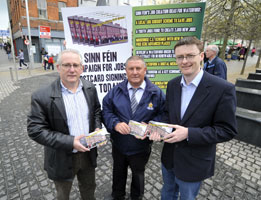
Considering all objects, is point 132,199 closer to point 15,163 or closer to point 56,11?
point 15,163

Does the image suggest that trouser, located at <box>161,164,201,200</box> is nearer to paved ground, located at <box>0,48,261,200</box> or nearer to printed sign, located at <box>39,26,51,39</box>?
paved ground, located at <box>0,48,261,200</box>

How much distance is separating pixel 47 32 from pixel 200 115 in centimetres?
1811

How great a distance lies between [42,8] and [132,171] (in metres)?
23.2

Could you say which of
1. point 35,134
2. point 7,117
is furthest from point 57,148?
point 7,117

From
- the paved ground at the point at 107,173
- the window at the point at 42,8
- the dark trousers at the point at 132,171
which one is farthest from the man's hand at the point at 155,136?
the window at the point at 42,8

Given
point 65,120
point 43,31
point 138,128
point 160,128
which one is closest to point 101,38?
point 65,120

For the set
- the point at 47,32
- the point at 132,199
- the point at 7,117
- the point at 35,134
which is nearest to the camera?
the point at 35,134

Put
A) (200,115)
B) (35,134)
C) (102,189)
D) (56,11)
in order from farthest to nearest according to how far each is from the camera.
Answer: (56,11) → (102,189) → (35,134) → (200,115)

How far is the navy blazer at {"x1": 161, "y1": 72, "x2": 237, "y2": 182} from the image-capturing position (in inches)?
56.1

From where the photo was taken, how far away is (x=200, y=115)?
1.49 metres

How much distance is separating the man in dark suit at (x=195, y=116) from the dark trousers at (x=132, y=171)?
0.58 meters

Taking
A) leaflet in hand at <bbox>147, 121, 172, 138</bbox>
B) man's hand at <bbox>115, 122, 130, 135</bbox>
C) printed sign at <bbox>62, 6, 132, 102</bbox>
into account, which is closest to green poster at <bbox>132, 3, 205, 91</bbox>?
printed sign at <bbox>62, 6, 132, 102</bbox>

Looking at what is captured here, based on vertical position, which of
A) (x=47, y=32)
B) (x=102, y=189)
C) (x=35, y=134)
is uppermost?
(x=47, y=32)

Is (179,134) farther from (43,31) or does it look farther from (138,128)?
(43,31)
